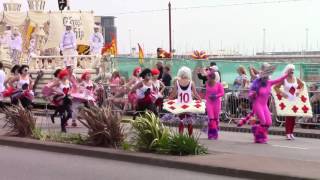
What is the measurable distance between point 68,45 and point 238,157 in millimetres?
20668

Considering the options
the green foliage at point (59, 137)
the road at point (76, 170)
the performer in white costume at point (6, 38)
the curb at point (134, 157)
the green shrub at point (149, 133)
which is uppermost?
the performer in white costume at point (6, 38)

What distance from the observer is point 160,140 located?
12945 millimetres

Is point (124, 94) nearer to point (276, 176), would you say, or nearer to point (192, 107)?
point (192, 107)

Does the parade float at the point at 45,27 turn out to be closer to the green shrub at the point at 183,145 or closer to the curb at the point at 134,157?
the curb at the point at 134,157

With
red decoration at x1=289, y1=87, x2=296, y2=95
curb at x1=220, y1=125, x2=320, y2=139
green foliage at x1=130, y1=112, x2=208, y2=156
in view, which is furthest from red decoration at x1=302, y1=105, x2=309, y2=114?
green foliage at x1=130, y1=112, x2=208, y2=156

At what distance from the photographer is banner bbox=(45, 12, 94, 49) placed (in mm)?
39938

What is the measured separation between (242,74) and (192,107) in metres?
6.74

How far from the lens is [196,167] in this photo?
11.6 meters

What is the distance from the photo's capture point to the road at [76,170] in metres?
11.1

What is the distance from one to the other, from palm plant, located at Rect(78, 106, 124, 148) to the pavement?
0.33 metres

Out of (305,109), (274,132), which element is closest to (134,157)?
(305,109)

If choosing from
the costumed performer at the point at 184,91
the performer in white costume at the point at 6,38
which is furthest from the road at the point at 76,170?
the performer in white costume at the point at 6,38

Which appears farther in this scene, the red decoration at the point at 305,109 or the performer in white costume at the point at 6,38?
the performer in white costume at the point at 6,38

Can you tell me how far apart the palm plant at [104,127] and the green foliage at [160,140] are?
1.53 feet
